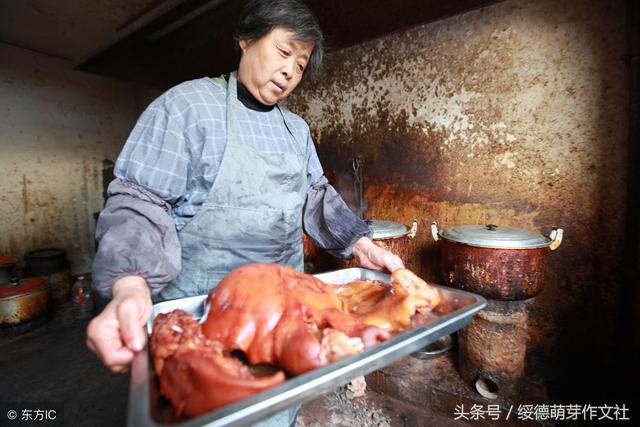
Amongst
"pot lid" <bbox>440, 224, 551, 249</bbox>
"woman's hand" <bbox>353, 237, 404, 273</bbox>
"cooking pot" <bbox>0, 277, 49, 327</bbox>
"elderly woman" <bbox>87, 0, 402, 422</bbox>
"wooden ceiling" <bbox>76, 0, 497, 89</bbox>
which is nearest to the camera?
"elderly woman" <bbox>87, 0, 402, 422</bbox>

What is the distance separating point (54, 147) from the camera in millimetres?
5578

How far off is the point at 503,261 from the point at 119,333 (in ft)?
7.11

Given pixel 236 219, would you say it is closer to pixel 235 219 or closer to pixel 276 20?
pixel 235 219

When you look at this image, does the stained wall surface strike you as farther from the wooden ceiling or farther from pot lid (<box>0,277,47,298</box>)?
pot lid (<box>0,277,47,298</box>)

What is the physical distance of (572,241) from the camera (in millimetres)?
2535

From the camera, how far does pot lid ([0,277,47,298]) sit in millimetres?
3992

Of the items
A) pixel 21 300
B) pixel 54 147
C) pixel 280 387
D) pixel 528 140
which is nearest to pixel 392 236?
pixel 528 140

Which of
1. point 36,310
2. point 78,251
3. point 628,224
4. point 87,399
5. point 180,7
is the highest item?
point 180,7

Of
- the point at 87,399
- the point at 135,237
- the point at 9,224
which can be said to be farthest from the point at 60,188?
the point at 135,237

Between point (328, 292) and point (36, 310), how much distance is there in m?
4.94

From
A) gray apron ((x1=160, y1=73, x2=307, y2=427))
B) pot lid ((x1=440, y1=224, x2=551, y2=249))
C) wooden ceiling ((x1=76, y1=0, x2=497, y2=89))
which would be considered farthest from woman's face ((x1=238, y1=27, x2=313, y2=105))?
wooden ceiling ((x1=76, y1=0, x2=497, y2=89))

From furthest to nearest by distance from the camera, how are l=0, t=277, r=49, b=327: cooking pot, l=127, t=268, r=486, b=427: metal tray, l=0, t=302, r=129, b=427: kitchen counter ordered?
l=0, t=277, r=49, b=327: cooking pot < l=0, t=302, r=129, b=427: kitchen counter < l=127, t=268, r=486, b=427: metal tray

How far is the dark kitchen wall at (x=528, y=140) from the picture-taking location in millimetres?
2363

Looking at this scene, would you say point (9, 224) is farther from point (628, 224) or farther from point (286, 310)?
point (628, 224)
